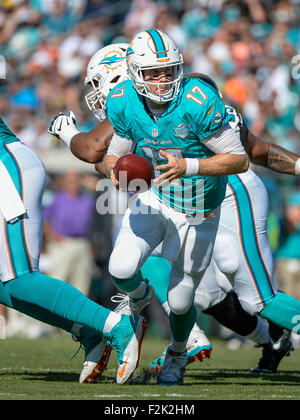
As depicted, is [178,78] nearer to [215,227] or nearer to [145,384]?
[215,227]

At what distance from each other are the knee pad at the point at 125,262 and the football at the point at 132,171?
0.34m

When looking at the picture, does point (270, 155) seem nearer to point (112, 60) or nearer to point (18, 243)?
point (112, 60)

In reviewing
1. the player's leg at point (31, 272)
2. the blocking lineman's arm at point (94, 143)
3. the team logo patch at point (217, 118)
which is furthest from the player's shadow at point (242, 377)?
the team logo patch at point (217, 118)

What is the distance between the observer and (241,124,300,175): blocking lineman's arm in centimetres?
512

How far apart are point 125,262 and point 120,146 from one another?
0.66 metres

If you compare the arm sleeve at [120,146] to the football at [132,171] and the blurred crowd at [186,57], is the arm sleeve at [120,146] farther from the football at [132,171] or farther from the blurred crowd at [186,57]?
the blurred crowd at [186,57]

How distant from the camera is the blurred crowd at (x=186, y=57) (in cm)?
973

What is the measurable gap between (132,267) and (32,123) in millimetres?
6937

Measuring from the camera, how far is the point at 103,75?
539 centimetres

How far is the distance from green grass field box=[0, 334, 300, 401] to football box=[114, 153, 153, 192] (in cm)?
108

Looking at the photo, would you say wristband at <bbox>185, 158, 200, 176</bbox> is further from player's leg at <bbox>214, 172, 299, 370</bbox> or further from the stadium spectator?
the stadium spectator

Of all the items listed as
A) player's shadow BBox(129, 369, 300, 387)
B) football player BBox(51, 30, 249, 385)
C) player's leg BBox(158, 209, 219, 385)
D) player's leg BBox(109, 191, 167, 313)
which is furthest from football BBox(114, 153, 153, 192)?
player's shadow BBox(129, 369, 300, 387)
